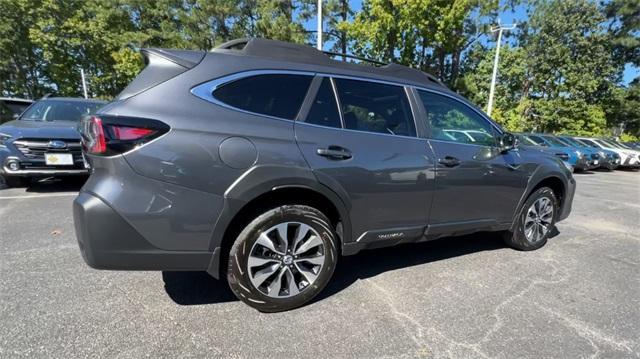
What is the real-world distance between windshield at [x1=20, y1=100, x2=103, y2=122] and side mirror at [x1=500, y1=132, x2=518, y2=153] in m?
6.42

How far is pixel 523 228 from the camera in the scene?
3715 mm

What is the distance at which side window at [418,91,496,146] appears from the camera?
3018 millimetres

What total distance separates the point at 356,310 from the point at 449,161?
1500mm

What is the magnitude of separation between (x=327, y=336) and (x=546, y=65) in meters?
28.6

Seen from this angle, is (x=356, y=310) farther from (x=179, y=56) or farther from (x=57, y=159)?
(x=57, y=159)

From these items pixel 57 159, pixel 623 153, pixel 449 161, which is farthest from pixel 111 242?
pixel 623 153

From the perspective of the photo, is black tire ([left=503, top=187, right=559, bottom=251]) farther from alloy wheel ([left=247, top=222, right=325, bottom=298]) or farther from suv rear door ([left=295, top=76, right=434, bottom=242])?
alloy wheel ([left=247, top=222, right=325, bottom=298])

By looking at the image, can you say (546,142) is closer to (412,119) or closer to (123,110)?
(412,119)

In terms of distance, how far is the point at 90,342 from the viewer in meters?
2.00

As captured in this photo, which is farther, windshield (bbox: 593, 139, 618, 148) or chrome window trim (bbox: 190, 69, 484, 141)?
windshield (bbox: 593, 139, 618, 148)

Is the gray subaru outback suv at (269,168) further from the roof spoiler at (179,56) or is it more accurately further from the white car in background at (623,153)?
the white car in background at (623,153)

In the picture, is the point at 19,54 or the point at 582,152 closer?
the point at 582,152

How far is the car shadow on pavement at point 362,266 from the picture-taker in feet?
8.55

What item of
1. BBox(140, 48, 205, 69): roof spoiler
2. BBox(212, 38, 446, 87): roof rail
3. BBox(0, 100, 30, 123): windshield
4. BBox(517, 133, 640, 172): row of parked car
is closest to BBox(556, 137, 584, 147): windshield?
BBox(517, 133, 640, 172): row of parked car
